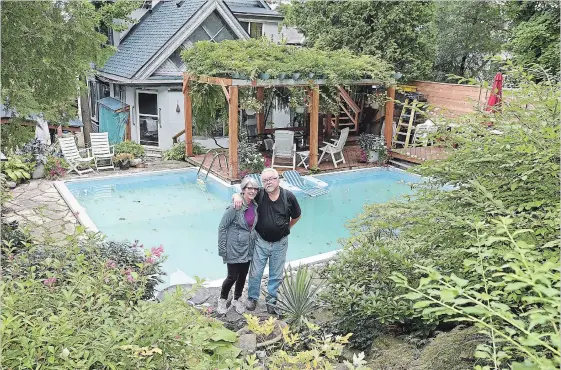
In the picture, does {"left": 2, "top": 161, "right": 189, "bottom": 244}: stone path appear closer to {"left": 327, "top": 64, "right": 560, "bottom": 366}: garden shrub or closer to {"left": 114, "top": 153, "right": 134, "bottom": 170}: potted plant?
{"left": 114, "top": 153, "right": 134, "bottom": 170}: potted plant

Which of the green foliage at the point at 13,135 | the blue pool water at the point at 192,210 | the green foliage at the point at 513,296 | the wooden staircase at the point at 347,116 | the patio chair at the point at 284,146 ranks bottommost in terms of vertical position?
the blue pool water at the point at 192,210

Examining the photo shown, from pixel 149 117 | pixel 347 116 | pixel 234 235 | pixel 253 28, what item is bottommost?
pixel 149 117

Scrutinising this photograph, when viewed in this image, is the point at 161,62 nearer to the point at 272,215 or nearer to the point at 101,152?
the point at 101,152

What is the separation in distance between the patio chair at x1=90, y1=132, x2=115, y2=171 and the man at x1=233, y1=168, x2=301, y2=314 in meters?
9.29

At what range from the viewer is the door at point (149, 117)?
1789 cm

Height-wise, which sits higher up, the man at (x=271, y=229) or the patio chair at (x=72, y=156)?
the man at (x=271, y=229)

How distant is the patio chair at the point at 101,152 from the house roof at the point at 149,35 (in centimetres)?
424

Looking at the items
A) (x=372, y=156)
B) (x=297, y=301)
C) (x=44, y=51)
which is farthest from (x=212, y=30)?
(x=297, y=301)

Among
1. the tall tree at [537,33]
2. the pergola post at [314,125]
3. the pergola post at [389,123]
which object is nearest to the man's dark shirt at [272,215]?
the pergola post at [314,125]

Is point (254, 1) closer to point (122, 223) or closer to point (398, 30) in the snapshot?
point (398, 30)

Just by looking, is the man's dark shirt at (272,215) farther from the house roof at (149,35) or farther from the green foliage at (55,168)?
the house roof at (149,35)

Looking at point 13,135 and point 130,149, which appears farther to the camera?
point 130,149

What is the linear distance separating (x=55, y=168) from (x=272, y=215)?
9.19 metres

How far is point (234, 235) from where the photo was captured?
5.11 metres
